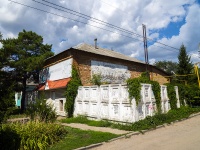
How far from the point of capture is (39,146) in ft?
24.8

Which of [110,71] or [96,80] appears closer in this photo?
[96,80]

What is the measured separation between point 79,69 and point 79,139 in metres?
10.2

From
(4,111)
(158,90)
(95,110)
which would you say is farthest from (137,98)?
(4,111)

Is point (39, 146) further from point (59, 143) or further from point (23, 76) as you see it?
point (23, 76)

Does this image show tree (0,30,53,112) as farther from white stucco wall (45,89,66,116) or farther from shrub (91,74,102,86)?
shrub (91,74,102,86)

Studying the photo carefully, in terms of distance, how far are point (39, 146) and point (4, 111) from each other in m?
2.29

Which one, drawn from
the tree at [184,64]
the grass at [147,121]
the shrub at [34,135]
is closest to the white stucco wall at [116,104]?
the grass at [147,121]

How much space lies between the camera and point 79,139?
8.99 m

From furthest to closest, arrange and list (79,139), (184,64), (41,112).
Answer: (184,64) → (41,112) → (79,139)

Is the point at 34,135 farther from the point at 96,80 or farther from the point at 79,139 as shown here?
the point at 96,80

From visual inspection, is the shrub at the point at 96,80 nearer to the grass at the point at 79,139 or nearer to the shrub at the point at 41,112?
the shrub at the point at 41,112

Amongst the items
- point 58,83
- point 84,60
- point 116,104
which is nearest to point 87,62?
point 84,60

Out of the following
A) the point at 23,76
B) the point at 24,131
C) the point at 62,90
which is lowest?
the point at 24,131

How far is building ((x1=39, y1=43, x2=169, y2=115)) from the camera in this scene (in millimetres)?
18656
